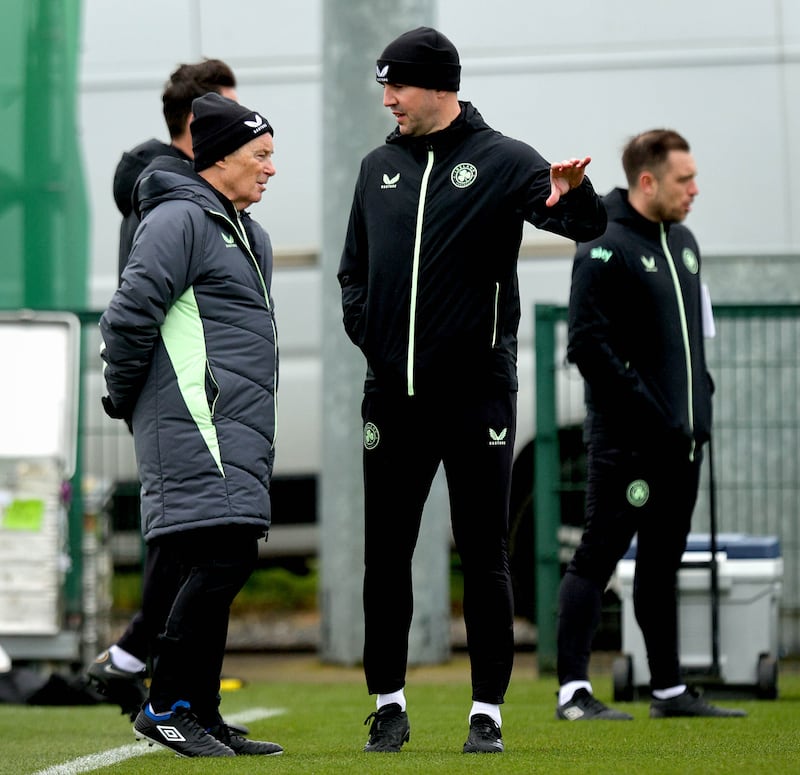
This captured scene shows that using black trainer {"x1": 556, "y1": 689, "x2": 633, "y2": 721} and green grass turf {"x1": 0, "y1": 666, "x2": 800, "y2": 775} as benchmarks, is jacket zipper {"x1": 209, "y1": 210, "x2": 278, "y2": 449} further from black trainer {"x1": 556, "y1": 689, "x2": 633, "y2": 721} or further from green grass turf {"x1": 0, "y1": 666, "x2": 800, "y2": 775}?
black trainer {"x1": 556, "y1": 689, "x2": 633, "y2": 721}

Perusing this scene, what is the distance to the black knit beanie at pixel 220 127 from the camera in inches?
189

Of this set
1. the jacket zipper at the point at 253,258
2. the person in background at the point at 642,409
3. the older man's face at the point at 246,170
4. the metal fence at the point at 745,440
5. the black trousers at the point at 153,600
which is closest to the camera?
the jacket zipper at the point at 253,258

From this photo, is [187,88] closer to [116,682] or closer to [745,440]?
[116,682]

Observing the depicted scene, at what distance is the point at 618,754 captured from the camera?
180 inches

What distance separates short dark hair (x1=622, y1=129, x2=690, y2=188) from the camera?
5.98 m

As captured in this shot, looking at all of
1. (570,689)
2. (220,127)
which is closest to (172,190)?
(220,127)

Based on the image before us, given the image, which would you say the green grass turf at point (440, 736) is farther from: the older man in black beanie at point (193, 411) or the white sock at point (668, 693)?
the older man in black beanie at point (193, 411)

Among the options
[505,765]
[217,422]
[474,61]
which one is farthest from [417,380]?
[474,61]

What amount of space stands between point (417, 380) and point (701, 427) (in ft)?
5.09

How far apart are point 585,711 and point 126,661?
1.46m

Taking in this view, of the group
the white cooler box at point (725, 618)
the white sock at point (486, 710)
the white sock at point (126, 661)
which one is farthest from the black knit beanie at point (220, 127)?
the white cooler box at point (725, 618)

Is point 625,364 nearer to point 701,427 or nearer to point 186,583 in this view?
point 701,427

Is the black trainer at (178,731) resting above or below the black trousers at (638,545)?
below

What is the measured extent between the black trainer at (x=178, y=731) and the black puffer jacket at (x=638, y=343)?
183cm
